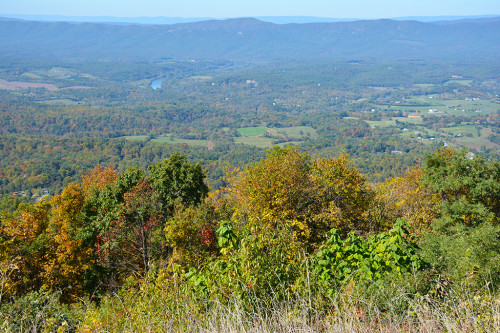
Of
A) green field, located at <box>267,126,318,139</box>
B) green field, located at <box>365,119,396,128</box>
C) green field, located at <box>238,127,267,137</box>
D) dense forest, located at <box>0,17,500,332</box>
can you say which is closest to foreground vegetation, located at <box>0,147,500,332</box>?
dense forest, located at <box>0,17,500,332</box>

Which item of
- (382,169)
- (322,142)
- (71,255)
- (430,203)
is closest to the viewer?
(71,255)

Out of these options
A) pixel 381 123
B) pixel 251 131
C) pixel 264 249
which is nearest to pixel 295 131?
pixel 251 131

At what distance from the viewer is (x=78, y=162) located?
252 ft

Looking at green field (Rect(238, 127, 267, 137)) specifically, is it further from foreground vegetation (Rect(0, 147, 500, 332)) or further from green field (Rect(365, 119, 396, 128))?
foreground vegetation (Rect(0, 147, 500, 332))

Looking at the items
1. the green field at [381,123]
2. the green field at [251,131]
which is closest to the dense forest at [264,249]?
the green field at [251,131]

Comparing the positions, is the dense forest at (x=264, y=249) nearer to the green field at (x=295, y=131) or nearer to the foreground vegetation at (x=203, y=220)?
the foreground vegetation at (x=203, y=220)

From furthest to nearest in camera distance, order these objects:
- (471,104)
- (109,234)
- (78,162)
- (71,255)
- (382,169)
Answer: (471,104) < (78,162) < (382,169) < (109,234) < (71,255)

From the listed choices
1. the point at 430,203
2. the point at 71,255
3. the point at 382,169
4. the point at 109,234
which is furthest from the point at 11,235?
the point at 382,169

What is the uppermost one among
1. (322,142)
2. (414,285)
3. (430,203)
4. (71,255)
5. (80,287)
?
(414,285)

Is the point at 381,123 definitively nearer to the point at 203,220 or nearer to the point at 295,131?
the point at 295,131

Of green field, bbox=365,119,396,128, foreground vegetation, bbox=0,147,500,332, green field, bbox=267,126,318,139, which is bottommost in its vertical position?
green field, bbox=267,126,318,139

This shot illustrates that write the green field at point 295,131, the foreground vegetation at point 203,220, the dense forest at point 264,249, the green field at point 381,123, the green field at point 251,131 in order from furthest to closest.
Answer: the green field at point 381,123 < the green field at point 251,131 < the green field at point 295,131 < the foreground vegetation at point 203,220 < the dense forest at point 264,249

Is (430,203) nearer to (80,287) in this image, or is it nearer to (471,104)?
(80,287)

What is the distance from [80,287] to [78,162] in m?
69.4
